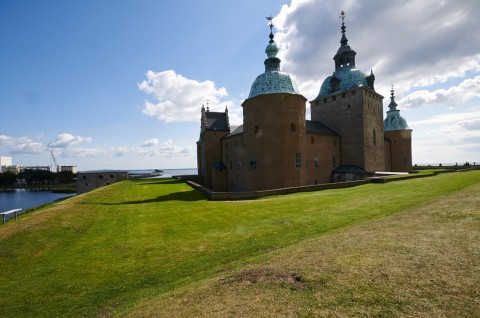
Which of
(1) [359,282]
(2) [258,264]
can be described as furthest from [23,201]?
(1) [359,282]

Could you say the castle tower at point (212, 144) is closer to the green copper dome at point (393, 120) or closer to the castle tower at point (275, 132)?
the castle tower at point (275, 132)

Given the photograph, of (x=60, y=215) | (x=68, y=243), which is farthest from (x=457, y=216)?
(x=60, y=215)

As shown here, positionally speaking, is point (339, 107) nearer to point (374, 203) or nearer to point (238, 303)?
point (374, 203)

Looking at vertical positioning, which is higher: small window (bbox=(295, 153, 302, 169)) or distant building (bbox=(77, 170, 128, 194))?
small window (bbox=(295, 153, 302, 169))

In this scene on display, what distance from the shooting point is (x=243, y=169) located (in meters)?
36.0

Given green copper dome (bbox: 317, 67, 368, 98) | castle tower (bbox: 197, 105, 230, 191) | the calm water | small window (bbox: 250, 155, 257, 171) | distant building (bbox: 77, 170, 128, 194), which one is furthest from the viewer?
distant building (bbox: 77, 170, 128, 194)

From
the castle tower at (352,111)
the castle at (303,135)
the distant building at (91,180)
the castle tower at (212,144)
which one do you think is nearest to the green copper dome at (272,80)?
the castle at (303,135)

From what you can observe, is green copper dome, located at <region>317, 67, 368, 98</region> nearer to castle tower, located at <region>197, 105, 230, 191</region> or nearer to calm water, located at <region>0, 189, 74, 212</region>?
castle tower, located at <region>197, 105, 230, 191</region>

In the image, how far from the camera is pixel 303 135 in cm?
3322

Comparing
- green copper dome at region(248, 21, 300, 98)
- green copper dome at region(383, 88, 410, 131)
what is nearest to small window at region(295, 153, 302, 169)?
green copper dome at region(248, 21, 300, 98)

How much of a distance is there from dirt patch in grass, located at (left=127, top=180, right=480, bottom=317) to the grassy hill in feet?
0.09

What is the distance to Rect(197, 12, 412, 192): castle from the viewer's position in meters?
31.8

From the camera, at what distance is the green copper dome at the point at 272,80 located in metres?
32.4

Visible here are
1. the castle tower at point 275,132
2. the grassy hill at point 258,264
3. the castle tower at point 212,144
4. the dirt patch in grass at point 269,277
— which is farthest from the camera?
the castle tower at point 212,144
